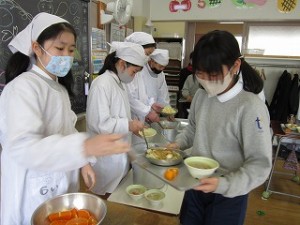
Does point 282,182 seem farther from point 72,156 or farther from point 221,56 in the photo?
point 72,156

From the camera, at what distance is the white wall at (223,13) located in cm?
377

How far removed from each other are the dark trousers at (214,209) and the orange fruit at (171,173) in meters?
0.17

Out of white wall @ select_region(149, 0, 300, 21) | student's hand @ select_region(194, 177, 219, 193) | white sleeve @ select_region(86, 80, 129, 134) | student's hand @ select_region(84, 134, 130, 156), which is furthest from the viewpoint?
white wall @ select_region(149, 0, 300, 21)

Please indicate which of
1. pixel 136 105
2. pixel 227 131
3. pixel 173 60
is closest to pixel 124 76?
pixel 136 105

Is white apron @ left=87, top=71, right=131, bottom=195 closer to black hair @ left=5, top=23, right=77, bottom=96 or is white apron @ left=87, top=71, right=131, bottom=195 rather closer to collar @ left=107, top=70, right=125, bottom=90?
collar @ left=107, top=70, right=125, bottom=90

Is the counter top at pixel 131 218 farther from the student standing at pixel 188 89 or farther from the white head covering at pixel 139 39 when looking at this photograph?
the student standing at pixel 188 89

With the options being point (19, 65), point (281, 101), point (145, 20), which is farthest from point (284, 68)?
point (19, 65)

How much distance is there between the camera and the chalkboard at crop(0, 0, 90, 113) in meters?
1.57

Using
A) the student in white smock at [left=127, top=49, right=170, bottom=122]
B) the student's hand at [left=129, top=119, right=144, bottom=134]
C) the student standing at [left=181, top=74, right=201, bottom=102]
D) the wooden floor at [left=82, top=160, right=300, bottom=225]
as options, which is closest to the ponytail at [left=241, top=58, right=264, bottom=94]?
the student's hand at [left=129, top=119, right=144, bottom=134]

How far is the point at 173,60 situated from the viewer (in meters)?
4.51

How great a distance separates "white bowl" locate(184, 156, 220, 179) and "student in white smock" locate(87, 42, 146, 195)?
2.18 ft

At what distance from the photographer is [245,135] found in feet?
2.90

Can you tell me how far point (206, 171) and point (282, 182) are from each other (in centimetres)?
277

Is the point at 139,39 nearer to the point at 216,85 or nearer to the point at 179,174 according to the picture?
the point at 216,85
